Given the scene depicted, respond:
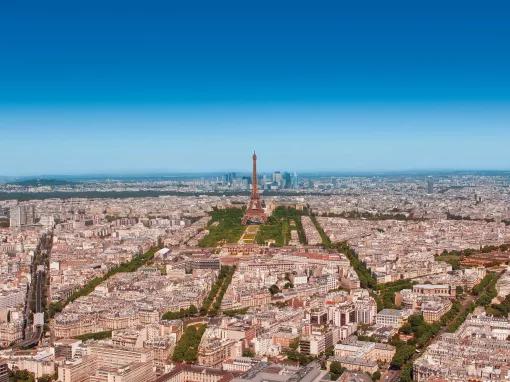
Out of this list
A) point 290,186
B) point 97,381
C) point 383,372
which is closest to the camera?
point 97,381

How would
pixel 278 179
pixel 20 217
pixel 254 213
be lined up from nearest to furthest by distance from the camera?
pixel 254 213 → pixel 20 217 → pixel 278 179

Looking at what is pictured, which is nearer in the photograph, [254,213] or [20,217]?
[254,213]

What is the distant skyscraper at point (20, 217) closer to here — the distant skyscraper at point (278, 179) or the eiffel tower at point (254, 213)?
the eiffel tower at point (254, 213)

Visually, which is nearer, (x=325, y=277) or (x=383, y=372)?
(x=383, y=372)

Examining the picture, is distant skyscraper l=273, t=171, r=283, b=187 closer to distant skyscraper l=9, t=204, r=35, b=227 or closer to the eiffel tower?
the eiffel tower

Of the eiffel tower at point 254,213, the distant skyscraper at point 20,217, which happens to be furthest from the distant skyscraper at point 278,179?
the distant skyscraper at point 20,217

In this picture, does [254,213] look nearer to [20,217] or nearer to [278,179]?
[20,217]

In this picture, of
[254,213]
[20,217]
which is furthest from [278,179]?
[20,217]

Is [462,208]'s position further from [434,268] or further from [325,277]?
[325,277]

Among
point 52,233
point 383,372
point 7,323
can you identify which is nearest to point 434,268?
point 383,372

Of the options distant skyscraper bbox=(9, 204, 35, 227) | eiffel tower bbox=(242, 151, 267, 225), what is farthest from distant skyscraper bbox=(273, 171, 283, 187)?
distant skyscraper bbox=(9, 204, 35, 227)

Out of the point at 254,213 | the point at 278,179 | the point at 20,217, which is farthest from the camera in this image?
the point at 278,179
